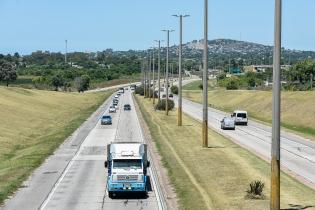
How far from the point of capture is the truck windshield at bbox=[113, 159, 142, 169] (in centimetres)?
3078

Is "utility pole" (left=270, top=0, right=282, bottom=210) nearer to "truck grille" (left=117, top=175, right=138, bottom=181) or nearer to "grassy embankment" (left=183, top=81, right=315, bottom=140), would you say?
"truck grille" (left=117, top=175, right=138, bottom=181)

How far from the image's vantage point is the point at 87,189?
109ft

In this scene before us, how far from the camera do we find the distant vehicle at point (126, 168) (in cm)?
3011

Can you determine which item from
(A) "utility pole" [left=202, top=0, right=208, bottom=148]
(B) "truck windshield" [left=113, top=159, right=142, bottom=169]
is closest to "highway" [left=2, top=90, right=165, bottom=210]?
(B) "truck windshield" [left=113, top=159, right=142, bottom=169]

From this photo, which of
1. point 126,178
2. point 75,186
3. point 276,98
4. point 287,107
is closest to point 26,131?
point 287,107

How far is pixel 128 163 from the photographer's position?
30875mm

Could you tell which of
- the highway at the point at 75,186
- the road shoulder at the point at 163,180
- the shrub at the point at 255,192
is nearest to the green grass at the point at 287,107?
the road shoulder at the point at 163,180

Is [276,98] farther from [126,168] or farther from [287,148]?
[287,148]

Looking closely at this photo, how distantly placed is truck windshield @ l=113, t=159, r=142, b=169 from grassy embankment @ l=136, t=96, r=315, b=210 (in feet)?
7.76

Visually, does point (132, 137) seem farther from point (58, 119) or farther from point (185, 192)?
point (58, 119)

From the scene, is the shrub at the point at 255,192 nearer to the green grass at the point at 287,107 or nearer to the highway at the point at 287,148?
the highway at the point at 287,148

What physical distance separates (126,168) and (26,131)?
1914 inches

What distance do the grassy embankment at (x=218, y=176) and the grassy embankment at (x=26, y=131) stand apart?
8.54 m

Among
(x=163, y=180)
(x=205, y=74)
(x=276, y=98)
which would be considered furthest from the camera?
(x=205, y=74)
